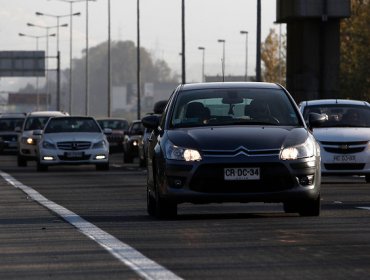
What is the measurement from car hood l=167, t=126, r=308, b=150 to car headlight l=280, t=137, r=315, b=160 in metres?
0.05

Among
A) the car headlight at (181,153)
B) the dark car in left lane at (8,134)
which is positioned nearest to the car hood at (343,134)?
the car headlight at (181,153)

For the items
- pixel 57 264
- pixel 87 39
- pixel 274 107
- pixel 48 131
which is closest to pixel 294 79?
pixel 48 131

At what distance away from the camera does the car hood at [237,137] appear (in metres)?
18.4

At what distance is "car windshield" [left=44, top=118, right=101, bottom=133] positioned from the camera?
4459cm

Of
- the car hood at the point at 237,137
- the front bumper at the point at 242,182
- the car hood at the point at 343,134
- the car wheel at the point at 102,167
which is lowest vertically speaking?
the car wheel at the point at 102,167

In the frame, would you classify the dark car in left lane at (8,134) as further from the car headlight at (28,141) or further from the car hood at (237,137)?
the car hood at (237,137)

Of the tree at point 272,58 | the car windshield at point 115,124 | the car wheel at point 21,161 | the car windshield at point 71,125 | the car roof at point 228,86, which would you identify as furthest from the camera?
the tree at point 272,58

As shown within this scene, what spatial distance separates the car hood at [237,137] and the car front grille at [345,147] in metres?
11.5

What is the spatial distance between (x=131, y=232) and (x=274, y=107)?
12.1 feet

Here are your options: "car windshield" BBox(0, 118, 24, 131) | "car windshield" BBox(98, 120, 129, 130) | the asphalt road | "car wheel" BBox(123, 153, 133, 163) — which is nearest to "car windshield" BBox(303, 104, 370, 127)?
the asphalt road

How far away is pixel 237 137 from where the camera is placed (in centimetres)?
1847

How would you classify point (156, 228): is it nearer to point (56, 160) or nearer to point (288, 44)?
point (56, 160)

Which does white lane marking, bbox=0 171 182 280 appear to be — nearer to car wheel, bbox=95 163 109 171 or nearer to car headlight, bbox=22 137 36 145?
car wheel, bbox=95 163 109 171

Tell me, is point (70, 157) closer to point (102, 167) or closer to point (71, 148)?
point (71, 148)
